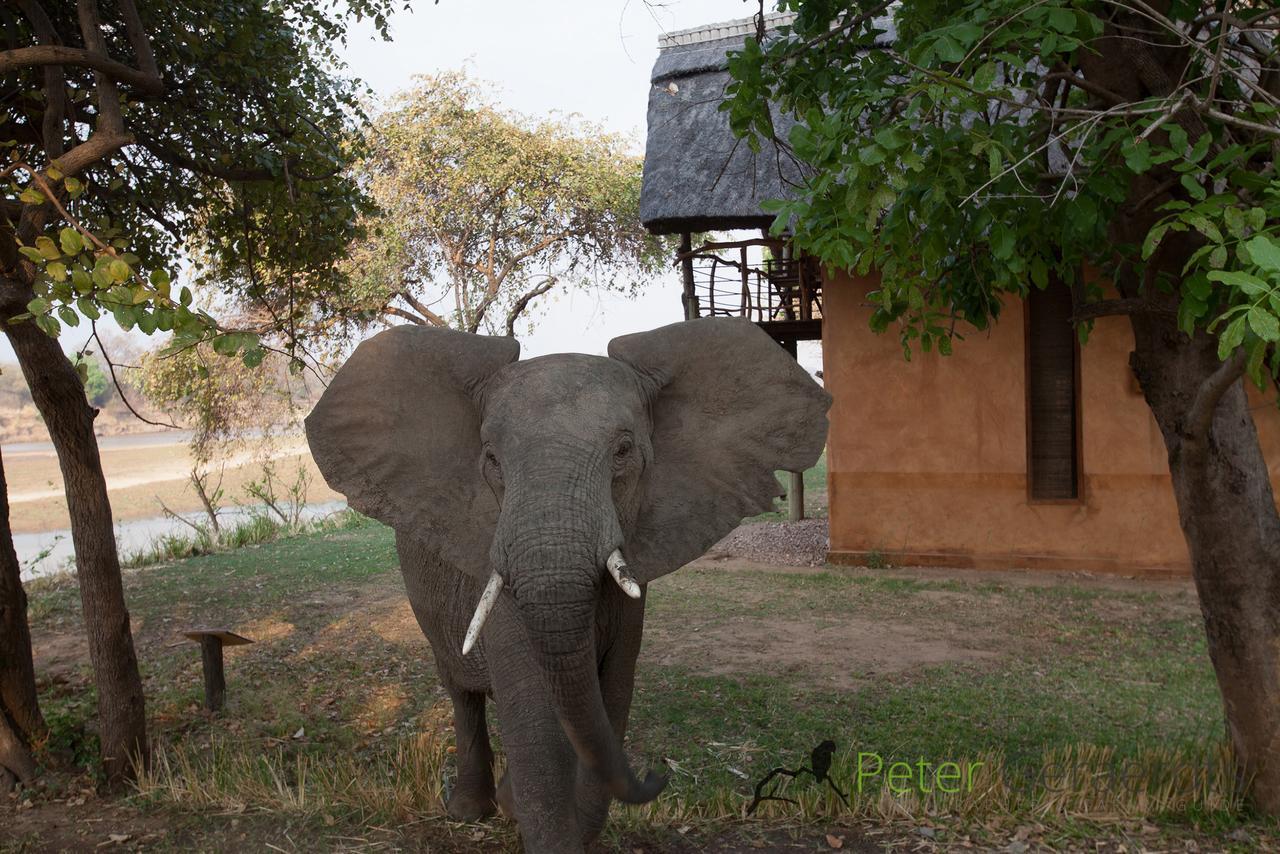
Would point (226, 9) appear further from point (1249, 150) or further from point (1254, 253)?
point (1254, 253)

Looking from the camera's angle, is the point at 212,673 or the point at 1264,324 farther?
the point at 212,673

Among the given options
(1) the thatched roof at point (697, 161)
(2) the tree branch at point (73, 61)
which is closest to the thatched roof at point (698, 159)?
(1) the thatched roof at point (697, 161)

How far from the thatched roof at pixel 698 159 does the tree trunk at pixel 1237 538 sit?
5613 millimetres

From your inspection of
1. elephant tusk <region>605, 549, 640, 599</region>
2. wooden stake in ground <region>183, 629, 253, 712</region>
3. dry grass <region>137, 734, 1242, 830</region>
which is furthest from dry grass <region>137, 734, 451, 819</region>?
elephant tusk <region>605, 549, 640, 599</region>

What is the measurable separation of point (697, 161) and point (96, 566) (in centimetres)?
789

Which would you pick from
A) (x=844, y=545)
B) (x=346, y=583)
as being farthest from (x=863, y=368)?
(x=346, y=583)

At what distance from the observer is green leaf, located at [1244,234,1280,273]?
7.48 feet

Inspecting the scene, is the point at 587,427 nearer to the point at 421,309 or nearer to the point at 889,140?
the point at 889,140

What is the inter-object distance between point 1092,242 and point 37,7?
190 inches

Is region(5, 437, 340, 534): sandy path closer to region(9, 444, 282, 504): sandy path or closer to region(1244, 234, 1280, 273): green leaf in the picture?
region(9, 444, 282, 504): sandy path

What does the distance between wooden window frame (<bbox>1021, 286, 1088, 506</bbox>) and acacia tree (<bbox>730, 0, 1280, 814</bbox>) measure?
541 centimetres

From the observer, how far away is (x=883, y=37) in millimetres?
11828

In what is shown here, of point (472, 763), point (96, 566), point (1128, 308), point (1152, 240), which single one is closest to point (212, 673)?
point (96, 566)

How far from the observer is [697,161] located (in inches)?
453
